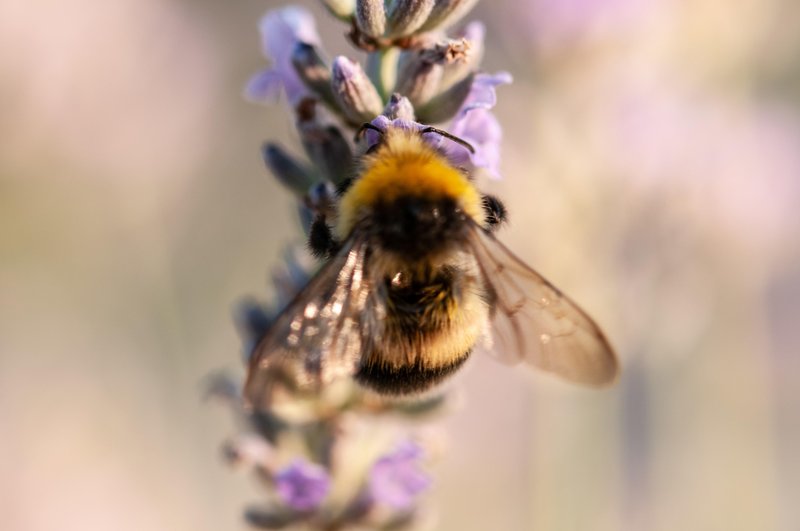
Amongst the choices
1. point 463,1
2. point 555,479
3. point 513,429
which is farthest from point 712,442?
point 463,1

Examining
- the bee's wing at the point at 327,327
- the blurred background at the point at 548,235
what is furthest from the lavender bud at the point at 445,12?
the blurred background at the point at 548,235

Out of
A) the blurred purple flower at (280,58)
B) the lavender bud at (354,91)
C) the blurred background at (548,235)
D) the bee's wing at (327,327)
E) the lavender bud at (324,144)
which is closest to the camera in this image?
the bee's wing at (327,327)

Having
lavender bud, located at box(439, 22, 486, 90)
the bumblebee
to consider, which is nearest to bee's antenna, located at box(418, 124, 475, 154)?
the bumblebee

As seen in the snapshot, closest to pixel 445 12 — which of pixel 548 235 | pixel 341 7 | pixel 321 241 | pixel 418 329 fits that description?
pixel 341 7

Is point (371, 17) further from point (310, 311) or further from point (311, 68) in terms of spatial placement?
point (310, 311)

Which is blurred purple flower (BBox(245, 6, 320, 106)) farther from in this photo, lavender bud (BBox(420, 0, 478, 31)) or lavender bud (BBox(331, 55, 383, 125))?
lavender bud (BBox(420, 0, 478, 31))

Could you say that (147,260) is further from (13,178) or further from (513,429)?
(513,429)

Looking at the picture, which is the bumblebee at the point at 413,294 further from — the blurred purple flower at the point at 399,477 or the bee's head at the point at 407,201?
the blurred purple flower at the point at 399,477
